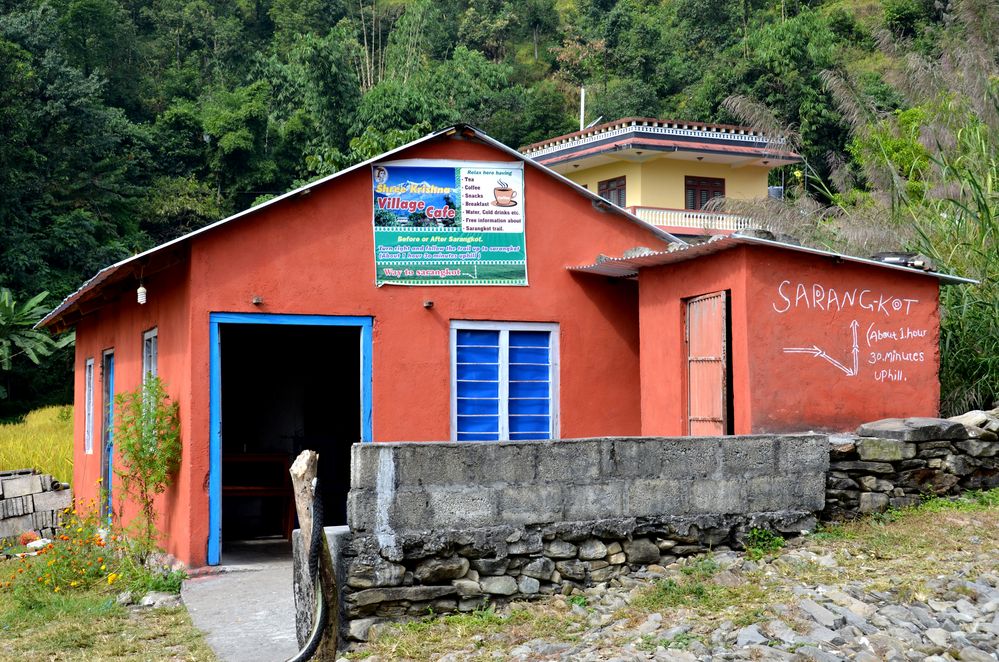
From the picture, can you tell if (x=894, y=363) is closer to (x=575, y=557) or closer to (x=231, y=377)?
(x=575, y=557)

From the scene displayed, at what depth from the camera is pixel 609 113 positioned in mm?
44969

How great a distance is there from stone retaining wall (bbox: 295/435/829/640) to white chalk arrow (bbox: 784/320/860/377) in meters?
1.34

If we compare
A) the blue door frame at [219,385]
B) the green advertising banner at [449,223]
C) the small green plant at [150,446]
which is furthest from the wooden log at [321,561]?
the green advertising banner at [449,223]

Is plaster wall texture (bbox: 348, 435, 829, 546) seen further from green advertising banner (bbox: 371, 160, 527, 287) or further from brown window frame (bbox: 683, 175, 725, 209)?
brown window frame (bbox: 683, 175, 725, 209)

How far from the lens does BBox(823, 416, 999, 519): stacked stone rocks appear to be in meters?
9.60

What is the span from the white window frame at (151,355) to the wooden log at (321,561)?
5251 millimetres

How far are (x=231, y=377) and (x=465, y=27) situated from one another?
47699mm

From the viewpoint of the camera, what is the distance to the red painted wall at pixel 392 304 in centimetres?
1123

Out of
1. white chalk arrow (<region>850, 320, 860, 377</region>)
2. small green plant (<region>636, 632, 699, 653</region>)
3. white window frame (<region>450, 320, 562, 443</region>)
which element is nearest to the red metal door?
white chalk arrow (<region>850, 320, 860, 377</region>)

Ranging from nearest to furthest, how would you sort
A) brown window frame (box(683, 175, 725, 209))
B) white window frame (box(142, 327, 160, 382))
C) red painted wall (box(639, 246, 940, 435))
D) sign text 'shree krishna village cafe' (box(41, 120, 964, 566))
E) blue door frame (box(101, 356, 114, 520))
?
red painted wall (box(639, 246, 940, 435))
sign text 'shree krishna village cafe' (box(41, 120, 964, 566))
white window frame (box(142, 327, 160, 382))
blue door frame (box(101, 356, 114, 520))
brown window frame (box(683, 175, 725, 209))

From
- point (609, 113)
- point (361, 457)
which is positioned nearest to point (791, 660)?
point (361, 457)

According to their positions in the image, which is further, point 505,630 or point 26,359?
point 26,359

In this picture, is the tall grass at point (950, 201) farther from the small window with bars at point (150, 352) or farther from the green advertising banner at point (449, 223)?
the small window with bars at point (150, 352)

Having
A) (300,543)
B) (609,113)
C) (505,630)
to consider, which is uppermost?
(609,113)
